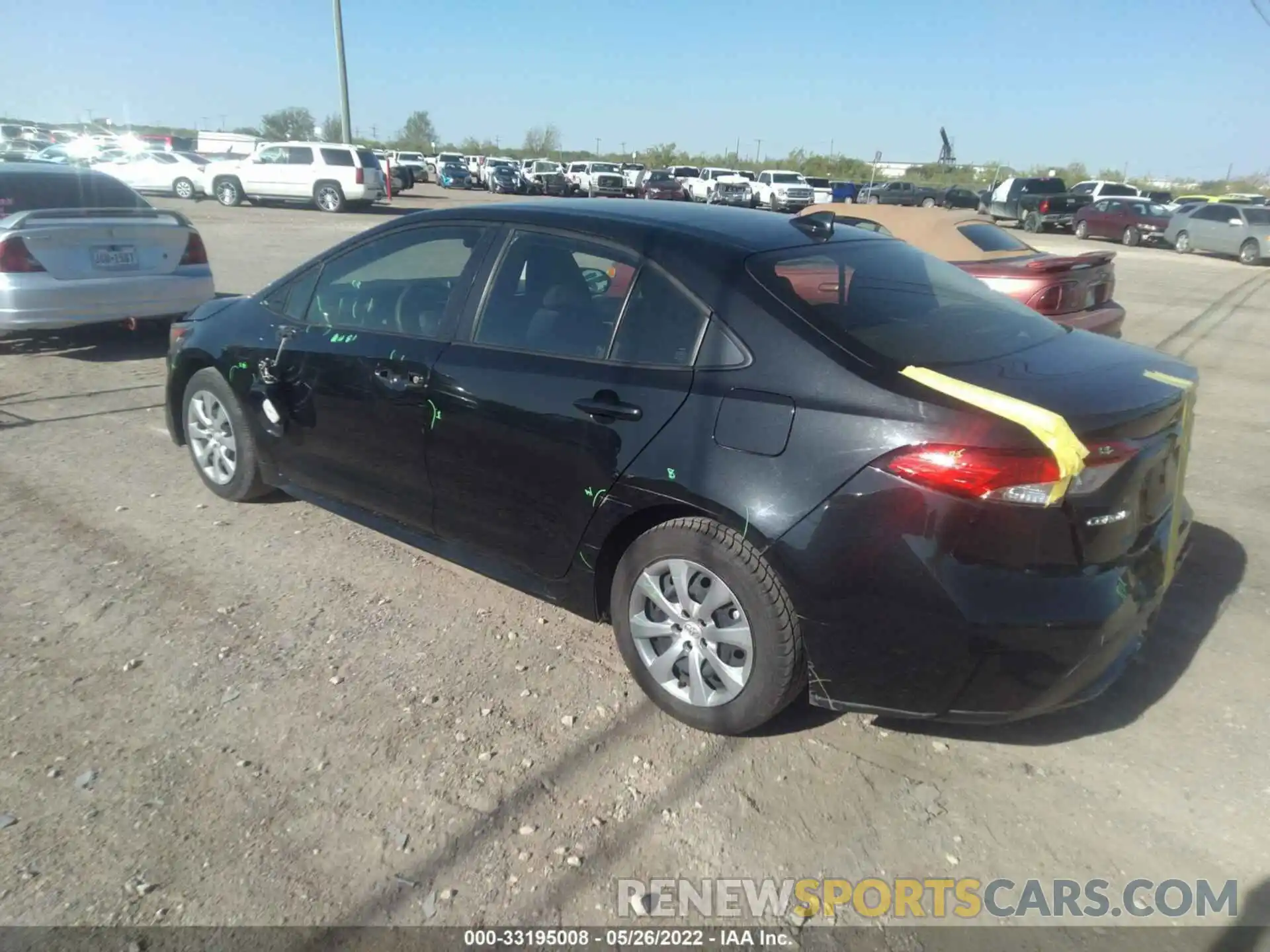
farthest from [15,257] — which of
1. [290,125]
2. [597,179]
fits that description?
[290,125]

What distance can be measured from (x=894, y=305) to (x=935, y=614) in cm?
118

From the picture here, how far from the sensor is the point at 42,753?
2914mm

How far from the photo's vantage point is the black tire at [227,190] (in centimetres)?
2912

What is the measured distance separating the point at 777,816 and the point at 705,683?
50 centimetres

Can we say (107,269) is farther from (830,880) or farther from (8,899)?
(830,880)

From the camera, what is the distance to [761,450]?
2773 mm

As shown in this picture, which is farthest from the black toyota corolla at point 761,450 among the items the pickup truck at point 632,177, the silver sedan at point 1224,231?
the pickup truck at point 632,177

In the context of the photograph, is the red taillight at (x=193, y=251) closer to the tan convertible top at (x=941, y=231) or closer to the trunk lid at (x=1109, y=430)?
the tan convertible top at (x=941, y=231)

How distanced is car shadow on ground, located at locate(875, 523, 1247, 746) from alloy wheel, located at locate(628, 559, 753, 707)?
0.66 m

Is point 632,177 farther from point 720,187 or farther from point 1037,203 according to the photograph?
point 1037,203

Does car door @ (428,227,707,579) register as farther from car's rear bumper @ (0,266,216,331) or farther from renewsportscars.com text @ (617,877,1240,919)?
car's rear bumper @ (0,266,216,331)

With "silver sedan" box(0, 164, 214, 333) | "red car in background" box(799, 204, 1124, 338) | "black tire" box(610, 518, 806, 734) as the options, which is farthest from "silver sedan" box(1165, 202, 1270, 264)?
"black tire" box(610, 518, 806, 734)

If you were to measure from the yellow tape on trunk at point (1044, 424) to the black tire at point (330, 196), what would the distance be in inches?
1143

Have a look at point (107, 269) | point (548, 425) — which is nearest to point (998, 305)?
point (548, 425)
